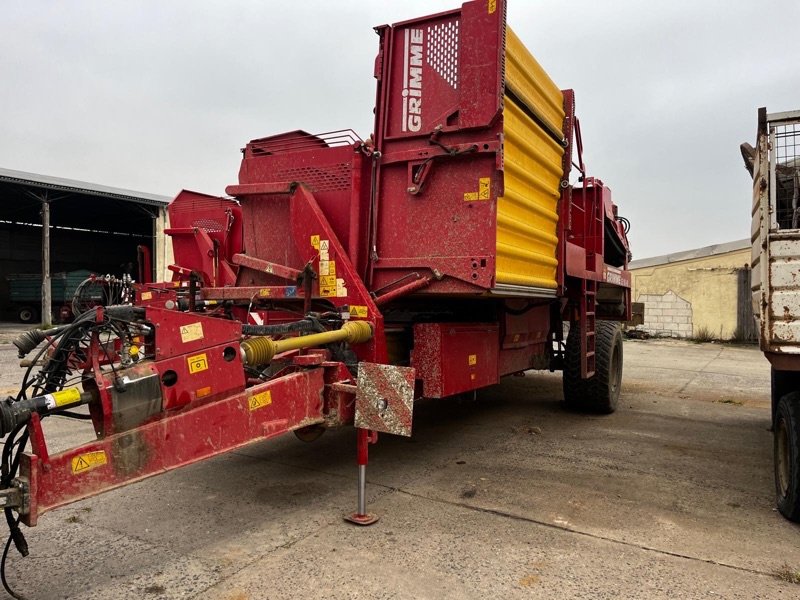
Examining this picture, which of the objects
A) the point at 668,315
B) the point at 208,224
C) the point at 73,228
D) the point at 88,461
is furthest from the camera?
the point at 73,228

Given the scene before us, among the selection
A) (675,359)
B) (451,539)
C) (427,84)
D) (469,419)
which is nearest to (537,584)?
(451,539)

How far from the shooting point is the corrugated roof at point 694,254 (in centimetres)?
1927

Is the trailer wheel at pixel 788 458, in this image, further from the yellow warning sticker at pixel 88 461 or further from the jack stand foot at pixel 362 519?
the yellow warning sticker at pixel 88 461

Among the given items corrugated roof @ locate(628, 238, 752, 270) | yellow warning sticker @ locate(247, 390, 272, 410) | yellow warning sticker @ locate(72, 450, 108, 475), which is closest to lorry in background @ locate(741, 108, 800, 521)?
yellow warning sticker @ locate(247, 390, 272, 410)

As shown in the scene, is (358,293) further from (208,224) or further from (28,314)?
(28,314)

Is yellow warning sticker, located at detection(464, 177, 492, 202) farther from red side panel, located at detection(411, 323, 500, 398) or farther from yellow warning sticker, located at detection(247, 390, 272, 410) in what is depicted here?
yellow warning sticker, located at detection(247, 390, 272, 410)

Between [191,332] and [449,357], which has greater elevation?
[191,332]

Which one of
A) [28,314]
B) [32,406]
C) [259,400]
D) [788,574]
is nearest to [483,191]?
[259,400]

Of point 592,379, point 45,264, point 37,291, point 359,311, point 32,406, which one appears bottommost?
point 592,379

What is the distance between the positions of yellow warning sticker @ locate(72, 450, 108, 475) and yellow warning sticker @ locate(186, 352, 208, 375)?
0.57 meters

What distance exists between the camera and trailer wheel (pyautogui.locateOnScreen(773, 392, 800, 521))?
355 centimetres

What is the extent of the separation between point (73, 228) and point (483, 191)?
34428 mm

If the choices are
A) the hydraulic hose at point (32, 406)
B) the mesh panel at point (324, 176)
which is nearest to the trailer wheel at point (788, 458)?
the mesh panel at point (324, 176)

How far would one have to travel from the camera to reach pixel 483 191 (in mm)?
4059
